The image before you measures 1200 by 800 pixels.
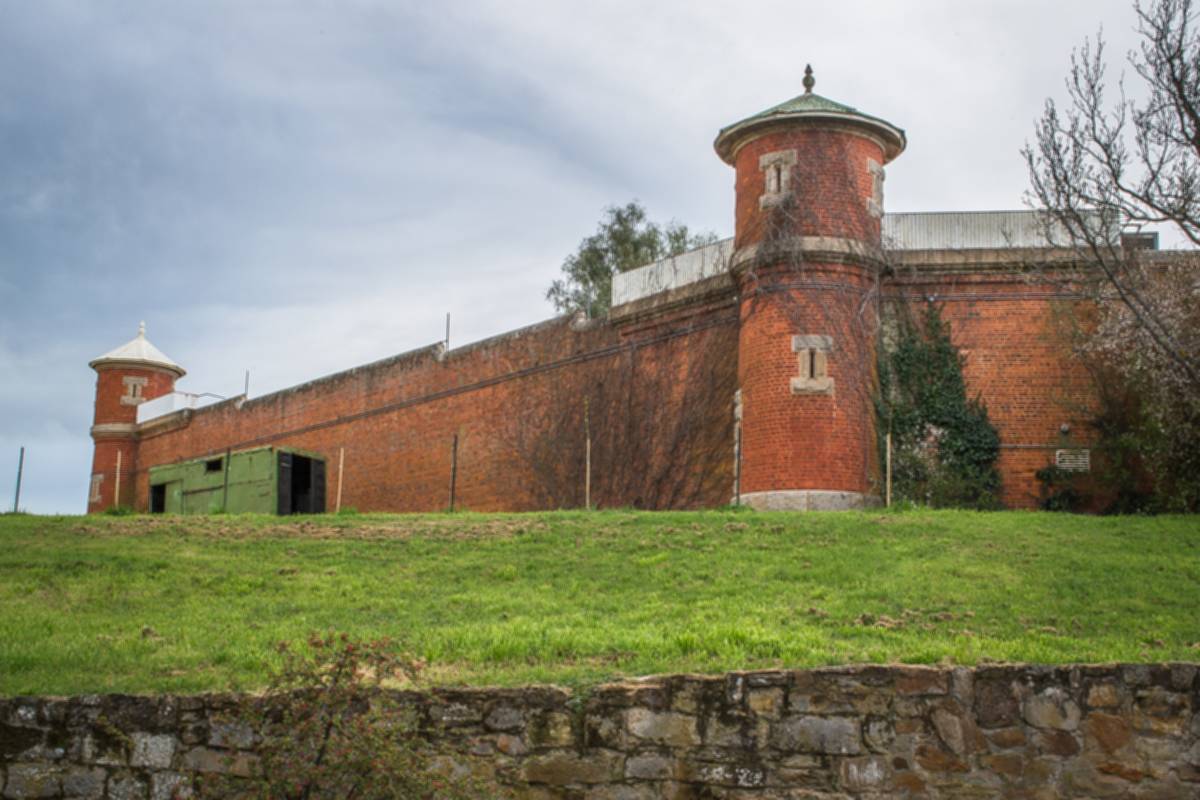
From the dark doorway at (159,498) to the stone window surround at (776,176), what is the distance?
13267 mm

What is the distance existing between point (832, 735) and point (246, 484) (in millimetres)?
18096

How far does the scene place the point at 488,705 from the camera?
8547mm

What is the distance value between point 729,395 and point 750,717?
48.2 feet

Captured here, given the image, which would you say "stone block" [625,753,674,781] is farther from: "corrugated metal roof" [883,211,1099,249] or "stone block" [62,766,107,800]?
"corrugated metal roof" [883,211,1099,249]

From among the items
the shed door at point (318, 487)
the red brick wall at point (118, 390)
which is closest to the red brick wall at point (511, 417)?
the shed door at point (318, 487)

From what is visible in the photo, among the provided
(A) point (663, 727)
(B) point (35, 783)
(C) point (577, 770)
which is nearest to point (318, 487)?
(B) point (35, 783)

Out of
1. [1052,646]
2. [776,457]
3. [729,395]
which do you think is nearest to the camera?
[1052,646]

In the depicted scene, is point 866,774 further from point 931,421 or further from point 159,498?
point 159,498

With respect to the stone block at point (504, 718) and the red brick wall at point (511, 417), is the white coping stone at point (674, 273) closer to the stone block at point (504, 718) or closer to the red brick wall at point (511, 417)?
the red brick wall at point (511, 417)

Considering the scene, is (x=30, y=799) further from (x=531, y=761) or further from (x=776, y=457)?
(x=776, y=457)

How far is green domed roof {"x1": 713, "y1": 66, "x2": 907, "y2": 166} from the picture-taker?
72.4 ft

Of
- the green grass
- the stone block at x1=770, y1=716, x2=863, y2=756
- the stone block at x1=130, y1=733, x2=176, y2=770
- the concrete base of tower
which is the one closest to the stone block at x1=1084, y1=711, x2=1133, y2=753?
the green grass

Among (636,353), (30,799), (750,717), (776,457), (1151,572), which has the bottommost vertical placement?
(30,799)

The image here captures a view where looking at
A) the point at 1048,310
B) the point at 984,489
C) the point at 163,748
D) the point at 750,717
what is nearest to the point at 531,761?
the point at 750,717
